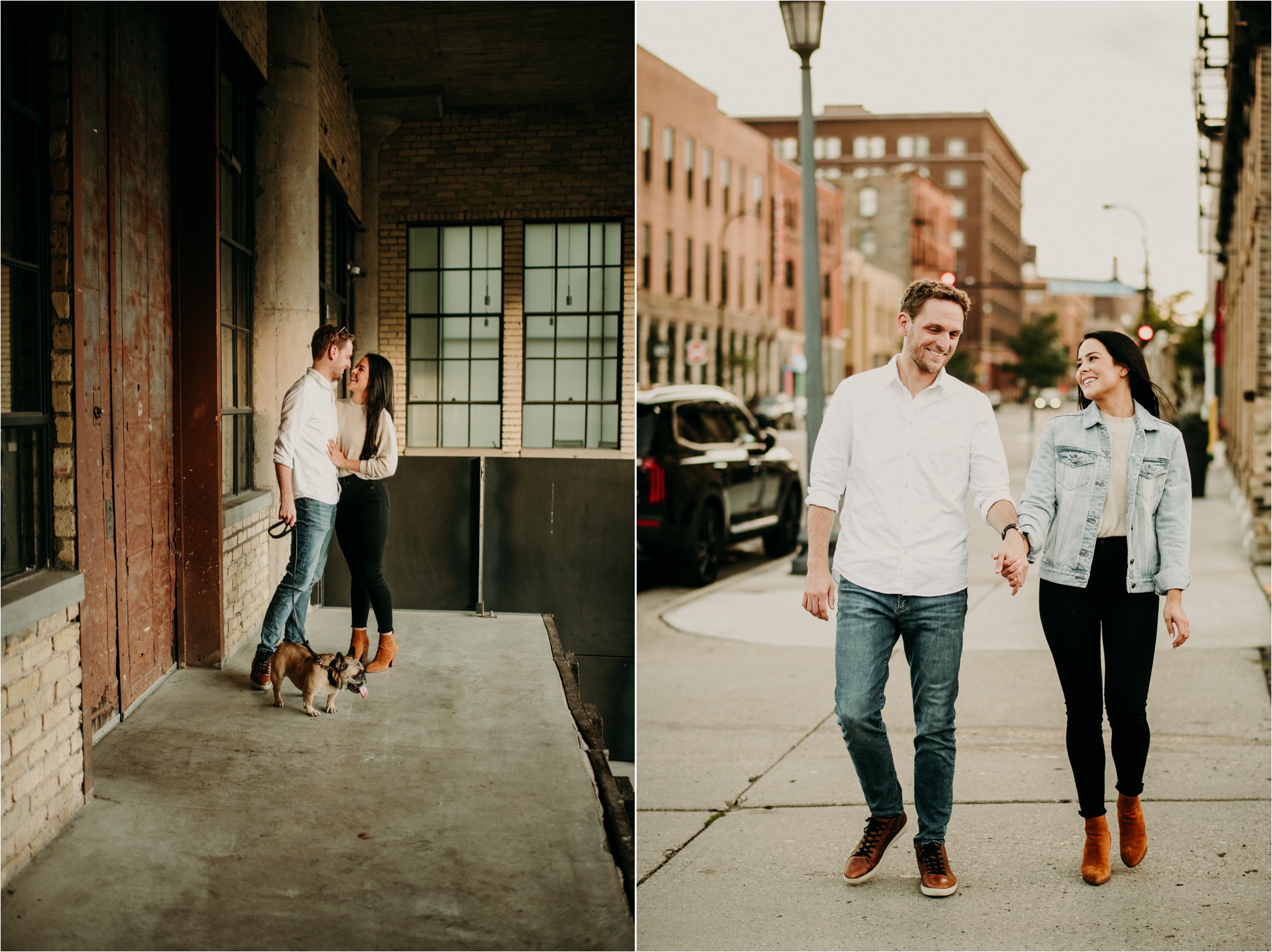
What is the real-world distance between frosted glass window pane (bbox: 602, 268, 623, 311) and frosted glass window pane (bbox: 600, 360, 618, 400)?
0.16 metres

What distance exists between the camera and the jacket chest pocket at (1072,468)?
11.3ft

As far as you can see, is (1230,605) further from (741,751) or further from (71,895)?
(71,895)

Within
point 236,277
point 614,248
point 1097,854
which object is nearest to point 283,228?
point 236,277

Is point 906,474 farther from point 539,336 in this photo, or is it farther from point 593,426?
point 539,336

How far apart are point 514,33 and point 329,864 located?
243 cm

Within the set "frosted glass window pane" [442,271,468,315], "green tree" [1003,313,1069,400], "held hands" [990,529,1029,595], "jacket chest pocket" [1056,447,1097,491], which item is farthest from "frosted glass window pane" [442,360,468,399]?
"green tree" [1003,313,1069,400]

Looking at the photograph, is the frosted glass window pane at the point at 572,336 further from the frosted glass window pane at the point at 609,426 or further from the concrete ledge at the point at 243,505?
the concrete ledge at the point at 243,505

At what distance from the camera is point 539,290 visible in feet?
11.7

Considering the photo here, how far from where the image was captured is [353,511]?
3.65 metres

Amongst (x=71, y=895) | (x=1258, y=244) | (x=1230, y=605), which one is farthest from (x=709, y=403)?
(x=71, y=895)

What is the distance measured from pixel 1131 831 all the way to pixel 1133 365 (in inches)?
59.7

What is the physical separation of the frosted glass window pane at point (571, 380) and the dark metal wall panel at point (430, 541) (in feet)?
1.12

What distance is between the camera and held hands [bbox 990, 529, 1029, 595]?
3.11 m

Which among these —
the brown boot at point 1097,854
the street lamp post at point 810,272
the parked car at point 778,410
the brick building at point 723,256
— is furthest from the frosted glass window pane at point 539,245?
the parked car at point 778,410
